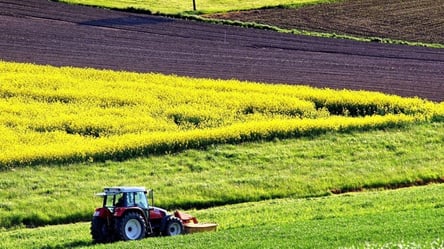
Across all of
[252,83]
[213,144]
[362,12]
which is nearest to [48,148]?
[213,144]

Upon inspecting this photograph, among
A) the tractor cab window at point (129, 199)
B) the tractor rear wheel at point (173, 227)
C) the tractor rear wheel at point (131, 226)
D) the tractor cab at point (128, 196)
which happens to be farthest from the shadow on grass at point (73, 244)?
the tractor rear wheel at point (173, 227)

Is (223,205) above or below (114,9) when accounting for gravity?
below

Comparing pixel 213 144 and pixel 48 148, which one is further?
pixel 213 144

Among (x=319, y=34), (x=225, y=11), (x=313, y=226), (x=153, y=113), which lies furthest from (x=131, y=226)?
(x=225, y=11)

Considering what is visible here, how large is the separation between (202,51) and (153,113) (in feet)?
41.7

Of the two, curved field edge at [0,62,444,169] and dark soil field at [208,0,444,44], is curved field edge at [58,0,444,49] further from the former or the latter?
curved field edge at [0,62,444,169]

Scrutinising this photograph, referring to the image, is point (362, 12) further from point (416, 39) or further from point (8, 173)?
point (8, 173)

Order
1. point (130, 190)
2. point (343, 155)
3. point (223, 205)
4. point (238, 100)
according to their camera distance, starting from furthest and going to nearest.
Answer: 1. point (238, 100)
2. point (343, 155)
3. point (223, 205)
4. point (130, 190)

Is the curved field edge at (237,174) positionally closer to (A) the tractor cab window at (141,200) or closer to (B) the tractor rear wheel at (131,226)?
(A) the tractor cab window at (141,200)

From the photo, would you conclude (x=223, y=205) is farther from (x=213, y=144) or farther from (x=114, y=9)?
(x=114, y=9)

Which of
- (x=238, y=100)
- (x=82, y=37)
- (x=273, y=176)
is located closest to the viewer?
(x=273, y=176)

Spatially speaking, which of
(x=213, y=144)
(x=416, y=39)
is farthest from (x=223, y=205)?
(x=416, y=39)

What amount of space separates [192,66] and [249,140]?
40.9ft

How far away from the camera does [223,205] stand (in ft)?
94.1
